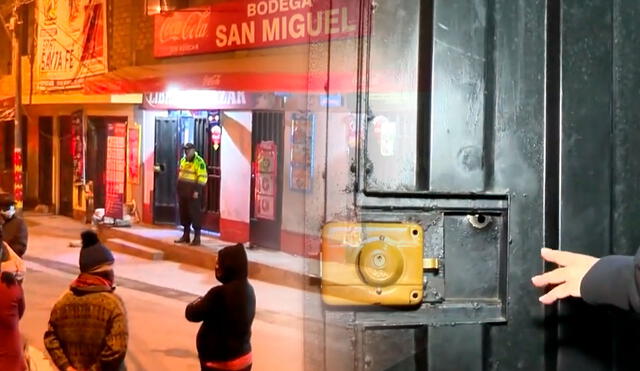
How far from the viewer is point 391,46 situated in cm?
210

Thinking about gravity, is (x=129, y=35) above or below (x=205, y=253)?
above

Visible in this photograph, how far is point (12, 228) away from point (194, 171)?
5577mm

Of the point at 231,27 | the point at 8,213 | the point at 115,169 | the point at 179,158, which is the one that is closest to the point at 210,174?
the point at 179,158

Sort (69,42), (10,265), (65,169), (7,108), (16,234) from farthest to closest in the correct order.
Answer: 1. (7,108)
2. (65,169)
3. (69,42)
4. (16,234)
5. (10,265)

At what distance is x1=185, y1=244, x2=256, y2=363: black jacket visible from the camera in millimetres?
5977

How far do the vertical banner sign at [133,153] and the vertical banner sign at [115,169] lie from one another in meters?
0.21

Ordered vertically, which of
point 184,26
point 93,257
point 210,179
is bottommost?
point 93,257

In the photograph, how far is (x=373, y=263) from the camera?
6.64 feet

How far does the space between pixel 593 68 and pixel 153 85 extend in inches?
588

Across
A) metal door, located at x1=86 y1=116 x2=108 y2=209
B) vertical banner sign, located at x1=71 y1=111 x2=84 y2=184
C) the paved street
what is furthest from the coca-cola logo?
the paved street

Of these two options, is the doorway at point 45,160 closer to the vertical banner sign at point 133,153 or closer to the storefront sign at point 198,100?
the vertical banner sign at point 133,153

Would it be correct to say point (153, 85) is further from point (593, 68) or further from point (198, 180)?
point (593, 68)

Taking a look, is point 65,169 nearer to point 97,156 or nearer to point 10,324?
point 97,156

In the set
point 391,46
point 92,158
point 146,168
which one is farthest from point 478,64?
point 92,158
